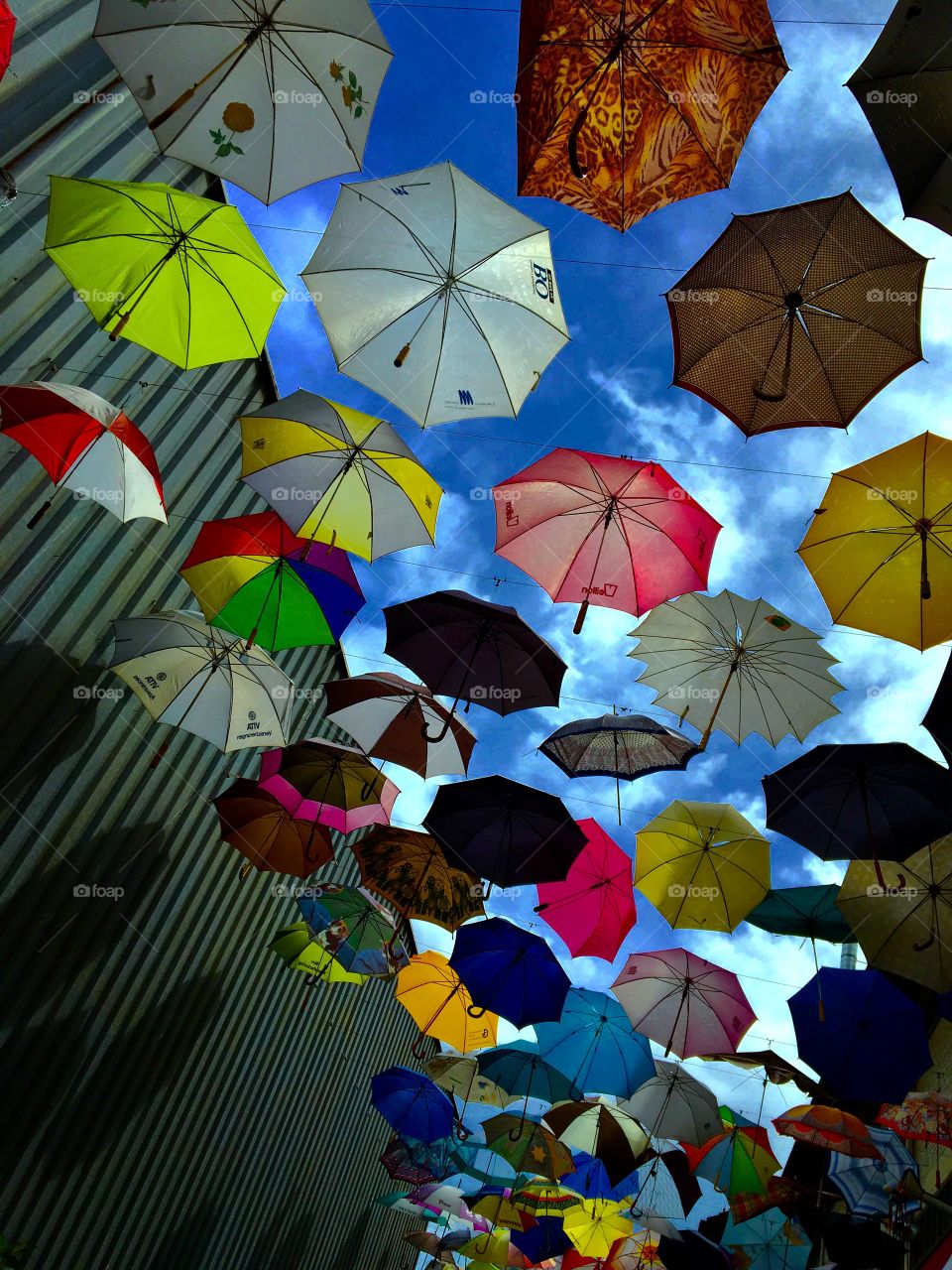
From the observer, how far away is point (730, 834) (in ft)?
24.1

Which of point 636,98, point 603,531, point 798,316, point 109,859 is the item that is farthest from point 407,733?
point 636,98

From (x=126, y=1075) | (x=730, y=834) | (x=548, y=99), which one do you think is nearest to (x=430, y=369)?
(x=548, y=99)

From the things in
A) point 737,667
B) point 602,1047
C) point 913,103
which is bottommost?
point 602,1047

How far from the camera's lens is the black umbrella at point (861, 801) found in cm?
584

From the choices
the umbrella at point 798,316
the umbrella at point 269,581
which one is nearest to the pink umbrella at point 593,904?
the umbrella at point 269,581

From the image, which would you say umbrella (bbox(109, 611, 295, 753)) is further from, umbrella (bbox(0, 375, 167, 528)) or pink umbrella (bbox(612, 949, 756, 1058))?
pink umbrella (bbox(612, 949, 756, 1058))

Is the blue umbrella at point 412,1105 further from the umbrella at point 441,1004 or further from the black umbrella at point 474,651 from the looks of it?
the black umbrella at point 474,651

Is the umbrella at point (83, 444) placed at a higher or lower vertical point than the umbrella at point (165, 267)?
lower

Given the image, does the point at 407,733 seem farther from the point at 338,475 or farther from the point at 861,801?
the point at 861,801

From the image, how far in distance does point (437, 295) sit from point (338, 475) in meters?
1.29

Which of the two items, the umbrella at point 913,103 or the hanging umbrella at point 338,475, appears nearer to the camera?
the umbrella at point 913,103

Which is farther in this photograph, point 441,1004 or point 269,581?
point 441,1004

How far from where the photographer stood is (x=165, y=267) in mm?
4879

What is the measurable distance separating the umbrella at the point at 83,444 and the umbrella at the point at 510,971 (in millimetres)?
5129
